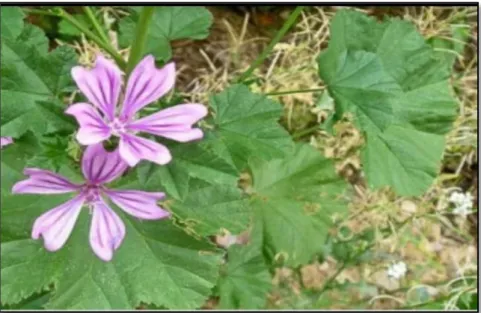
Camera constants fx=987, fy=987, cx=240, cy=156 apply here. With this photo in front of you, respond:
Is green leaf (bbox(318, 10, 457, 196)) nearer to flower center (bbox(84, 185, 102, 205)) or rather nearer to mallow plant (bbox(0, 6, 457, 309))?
mallow plant (bbox(0, 6, 457, 309))

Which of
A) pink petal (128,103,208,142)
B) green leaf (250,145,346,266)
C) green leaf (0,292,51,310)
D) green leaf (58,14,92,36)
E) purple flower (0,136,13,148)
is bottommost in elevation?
green leaf (0,292,51,310)

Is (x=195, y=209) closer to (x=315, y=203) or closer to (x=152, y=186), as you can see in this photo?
(x=152, y=186)

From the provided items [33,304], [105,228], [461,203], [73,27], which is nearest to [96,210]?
[105,228]

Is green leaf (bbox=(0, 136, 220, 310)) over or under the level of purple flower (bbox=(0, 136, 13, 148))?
under

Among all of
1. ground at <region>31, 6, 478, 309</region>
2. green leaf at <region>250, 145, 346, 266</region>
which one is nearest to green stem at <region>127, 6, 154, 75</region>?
green leaf at <region>250, 145, 346, 266</region>

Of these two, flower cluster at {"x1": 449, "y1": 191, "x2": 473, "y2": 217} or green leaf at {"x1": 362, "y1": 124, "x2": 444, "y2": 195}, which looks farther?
flower cluster at {"x1": 449, "y1": 191, "x2": 473, "y2": 217}

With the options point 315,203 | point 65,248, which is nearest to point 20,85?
point 65,248

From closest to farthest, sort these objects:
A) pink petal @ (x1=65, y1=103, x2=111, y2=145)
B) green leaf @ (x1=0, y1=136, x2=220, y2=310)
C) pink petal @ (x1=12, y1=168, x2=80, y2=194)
Answer: pink petal @ (x1=65, y1=103, x2=111, y2=145), pink petal @ (x1=12, y1=168, x2=80, y2=194), green leaf @ (x1=0, y1=136, x2=220, y2=310)

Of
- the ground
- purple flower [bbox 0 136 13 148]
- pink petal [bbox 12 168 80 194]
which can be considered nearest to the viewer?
pink petal [bbox 12 168 80 194]

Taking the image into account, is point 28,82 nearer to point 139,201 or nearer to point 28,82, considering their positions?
point 28,82
